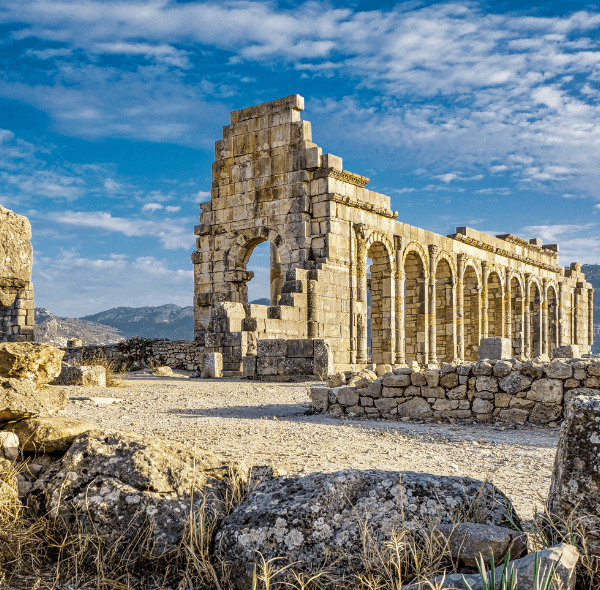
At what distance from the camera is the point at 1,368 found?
173 inches

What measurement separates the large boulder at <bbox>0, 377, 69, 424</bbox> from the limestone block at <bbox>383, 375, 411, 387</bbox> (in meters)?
5.21

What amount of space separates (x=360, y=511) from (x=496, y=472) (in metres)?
2.44

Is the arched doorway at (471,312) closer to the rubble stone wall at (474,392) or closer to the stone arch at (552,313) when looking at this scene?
the stone arch at (552,313)

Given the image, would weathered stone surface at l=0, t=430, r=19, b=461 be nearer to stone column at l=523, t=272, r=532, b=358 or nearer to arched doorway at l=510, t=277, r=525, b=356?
arched doorway at l=510, t=277, r=525, b=356

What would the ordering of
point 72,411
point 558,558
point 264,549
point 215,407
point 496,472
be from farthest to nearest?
point 215,407 → point 72,411 → point 496,472 → point 264,549 → point 558,558

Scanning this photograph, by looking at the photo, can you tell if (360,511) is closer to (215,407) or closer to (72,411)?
(72,411)

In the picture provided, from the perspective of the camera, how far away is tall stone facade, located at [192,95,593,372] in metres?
16.2

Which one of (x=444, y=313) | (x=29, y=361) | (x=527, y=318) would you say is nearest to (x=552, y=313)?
(x=527, y=318)

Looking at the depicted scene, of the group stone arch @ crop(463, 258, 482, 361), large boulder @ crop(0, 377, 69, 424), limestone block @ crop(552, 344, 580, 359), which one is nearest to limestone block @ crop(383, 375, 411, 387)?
large boulder @ crop(0, 377, 69, 424)

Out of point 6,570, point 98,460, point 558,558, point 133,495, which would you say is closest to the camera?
point 558,558

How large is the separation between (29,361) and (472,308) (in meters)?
22.7

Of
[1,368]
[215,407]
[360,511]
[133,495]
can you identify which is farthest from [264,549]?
[215,407]

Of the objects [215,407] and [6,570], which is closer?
[6,570]

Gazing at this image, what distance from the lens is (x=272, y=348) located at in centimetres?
1397
